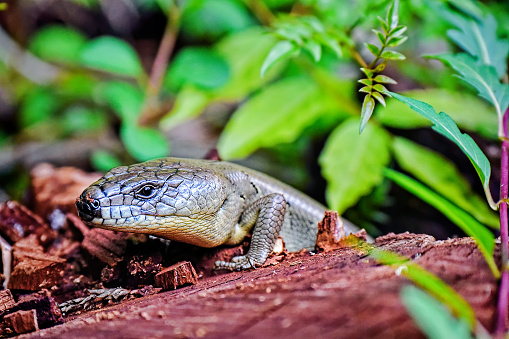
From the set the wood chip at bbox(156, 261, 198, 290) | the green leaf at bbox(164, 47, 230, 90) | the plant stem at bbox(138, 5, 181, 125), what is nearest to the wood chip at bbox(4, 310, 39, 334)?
the wood chip at bbox(156, 261, 198, 290)

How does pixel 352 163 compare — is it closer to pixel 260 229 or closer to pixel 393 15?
pixel 260 229

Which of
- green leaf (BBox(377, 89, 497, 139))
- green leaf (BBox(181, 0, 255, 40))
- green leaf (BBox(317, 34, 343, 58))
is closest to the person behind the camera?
green leaf (BBox(317, 34, 343, 58))

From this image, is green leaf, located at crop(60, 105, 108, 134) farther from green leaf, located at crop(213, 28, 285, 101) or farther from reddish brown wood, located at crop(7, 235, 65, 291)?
reddish brown wood, located at crop(7, 235, 65, 291)

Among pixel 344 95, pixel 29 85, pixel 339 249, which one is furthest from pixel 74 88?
pixel 339 249

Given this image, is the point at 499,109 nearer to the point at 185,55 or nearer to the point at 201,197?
the point at 201,197

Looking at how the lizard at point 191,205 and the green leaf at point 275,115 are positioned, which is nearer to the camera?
the lizard at point 191,205

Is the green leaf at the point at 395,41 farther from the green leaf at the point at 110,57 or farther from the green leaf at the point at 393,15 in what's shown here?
the green leaf at the point at 110,57

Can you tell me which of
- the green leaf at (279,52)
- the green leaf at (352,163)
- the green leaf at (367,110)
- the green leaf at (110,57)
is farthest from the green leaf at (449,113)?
the green leaf at (110,57)
